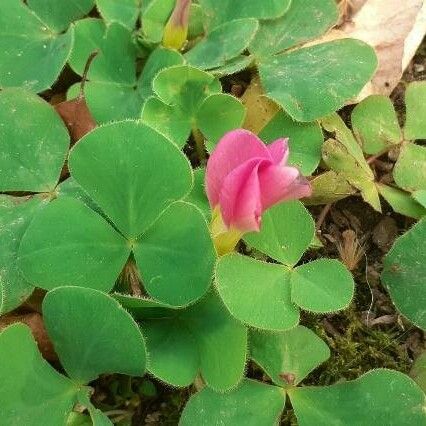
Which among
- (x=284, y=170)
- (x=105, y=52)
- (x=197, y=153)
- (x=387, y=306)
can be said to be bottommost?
(x=387, y=306)

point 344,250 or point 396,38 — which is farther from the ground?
point 396,38

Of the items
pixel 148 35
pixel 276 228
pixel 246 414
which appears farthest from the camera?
pixel 148 35

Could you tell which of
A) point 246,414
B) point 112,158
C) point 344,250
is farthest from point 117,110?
point 246,414

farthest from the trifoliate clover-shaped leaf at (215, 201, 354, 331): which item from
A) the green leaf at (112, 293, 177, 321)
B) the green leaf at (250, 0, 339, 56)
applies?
the green leaf at (250, 0, 339, 56)

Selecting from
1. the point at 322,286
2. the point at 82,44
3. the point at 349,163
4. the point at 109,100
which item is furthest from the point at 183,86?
the point at 322,286

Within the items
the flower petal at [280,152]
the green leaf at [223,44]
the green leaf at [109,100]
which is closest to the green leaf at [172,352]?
the flower petal at [280,152]

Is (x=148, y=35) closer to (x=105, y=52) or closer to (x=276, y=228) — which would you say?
(x=105, y=52)

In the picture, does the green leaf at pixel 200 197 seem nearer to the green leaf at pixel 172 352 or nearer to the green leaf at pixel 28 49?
the green leaf at pixel 172 352
